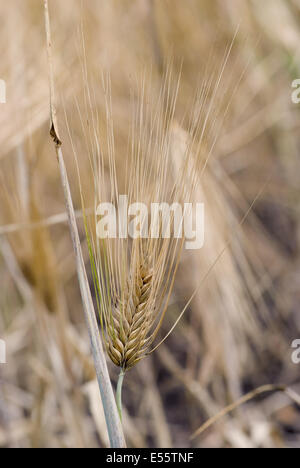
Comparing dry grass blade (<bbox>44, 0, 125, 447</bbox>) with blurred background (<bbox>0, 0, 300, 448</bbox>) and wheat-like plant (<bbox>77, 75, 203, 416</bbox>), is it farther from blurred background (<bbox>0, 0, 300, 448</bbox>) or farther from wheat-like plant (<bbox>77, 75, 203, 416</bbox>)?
blurred background (<bbox>0, 0, 300, 448</bbox>)

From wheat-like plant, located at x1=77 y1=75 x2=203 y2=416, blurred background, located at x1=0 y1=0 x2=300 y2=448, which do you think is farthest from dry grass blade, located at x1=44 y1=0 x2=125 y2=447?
blurred background, located at x1=0 y1=0 x2=300 y2=448

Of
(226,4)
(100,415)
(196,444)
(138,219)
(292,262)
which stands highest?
(226,4)

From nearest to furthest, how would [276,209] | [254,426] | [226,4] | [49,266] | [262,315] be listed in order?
[49,266] < [254,426] < [226,4] < [262,315] < [276,209]

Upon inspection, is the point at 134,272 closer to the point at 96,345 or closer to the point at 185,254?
the point at 96,345

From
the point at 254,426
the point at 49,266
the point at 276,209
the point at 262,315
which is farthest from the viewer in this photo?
the point at 276,209

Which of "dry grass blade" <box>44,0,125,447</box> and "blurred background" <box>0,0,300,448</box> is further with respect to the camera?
"blurred background" <box>0,0,300,448</box>

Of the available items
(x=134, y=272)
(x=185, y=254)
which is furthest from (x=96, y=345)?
(x=185, y=254)

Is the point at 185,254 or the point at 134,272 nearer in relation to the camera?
the point at 134,272

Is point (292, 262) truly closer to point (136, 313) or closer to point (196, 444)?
point (196, 444)
